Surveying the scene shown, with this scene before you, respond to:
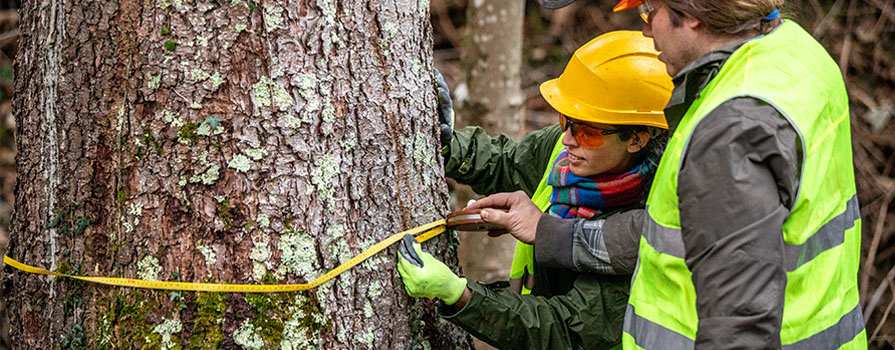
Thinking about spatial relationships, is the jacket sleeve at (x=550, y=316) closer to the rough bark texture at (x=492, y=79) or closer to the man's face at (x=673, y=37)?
the man's face at (x=673, y=37)

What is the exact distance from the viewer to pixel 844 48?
7234 millimetres

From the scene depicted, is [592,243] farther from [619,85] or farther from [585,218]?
[619,85]

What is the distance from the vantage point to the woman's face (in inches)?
105

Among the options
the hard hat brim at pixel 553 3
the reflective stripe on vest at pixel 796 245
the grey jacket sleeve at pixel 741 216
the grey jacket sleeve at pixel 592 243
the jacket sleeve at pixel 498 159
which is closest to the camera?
the grey jacket sleeve at pixel 741 216

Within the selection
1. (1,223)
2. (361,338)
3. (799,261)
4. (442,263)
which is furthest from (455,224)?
(1,223)

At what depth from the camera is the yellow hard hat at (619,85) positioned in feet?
8.66

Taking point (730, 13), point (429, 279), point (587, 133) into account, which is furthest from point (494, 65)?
point (730, 13)

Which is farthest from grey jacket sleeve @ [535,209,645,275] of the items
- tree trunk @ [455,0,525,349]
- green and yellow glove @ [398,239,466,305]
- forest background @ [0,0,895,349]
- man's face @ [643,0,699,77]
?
forest background @ [0,0,895,349]

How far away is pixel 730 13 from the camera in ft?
6.72

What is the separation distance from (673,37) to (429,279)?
78 centimetres

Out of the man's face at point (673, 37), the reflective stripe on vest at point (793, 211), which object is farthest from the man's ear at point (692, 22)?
the reflective stripe on vest at point (793, 211)

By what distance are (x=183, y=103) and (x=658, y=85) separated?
45.7 inches

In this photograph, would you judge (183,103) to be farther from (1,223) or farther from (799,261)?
(1,223)

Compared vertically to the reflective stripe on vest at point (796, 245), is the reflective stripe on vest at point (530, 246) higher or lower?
lower
